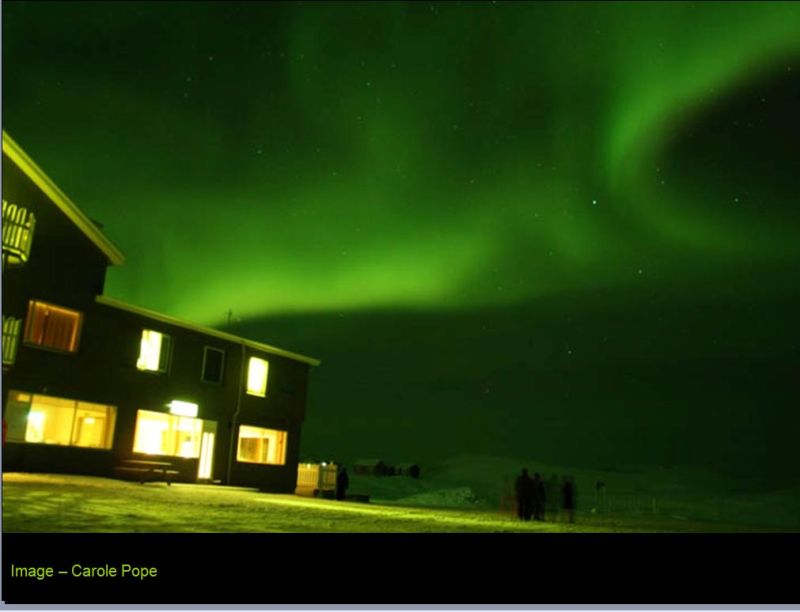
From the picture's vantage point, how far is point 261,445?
89.1 ft

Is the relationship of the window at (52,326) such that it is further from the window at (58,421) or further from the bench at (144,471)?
the bench at (144,471)

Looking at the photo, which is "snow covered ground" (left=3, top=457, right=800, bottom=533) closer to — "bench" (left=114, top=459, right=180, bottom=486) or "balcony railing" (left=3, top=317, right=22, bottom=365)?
"bench" (left=114, top=459, right=180, bottom=486)

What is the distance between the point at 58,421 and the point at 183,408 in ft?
14.4

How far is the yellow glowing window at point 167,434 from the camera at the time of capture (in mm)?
22109

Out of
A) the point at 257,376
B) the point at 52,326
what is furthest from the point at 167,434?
the point at 52,326

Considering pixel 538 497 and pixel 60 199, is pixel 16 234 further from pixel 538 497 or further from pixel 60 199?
pixel 538 497

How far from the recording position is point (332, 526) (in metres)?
12.7

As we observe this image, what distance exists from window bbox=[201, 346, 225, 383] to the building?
0.04 meters

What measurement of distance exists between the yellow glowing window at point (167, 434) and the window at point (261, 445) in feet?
6.68

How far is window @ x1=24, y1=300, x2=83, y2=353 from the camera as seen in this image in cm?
1864
